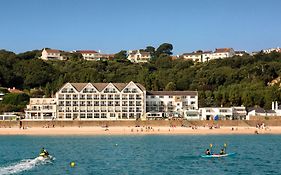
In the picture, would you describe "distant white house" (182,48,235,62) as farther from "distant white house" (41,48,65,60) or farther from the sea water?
the sea water

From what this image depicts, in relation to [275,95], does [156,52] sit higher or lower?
higher

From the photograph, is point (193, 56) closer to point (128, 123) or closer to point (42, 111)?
point (42, 111)

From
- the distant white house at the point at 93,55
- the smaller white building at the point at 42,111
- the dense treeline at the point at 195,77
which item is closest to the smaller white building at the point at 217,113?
the dense treeline at the point at 195,77

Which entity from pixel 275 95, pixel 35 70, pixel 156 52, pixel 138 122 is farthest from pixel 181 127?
pixel 156 52

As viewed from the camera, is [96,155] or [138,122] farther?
[138,122]

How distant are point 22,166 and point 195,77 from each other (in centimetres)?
9129

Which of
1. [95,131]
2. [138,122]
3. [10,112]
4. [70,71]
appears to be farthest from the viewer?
[70,71]

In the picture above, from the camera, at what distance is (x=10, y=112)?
322ft

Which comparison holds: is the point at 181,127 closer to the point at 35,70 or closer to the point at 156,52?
the point at 35,70

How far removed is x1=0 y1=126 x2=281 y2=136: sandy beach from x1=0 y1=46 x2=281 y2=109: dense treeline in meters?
17.2

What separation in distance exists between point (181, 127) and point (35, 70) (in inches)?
2138

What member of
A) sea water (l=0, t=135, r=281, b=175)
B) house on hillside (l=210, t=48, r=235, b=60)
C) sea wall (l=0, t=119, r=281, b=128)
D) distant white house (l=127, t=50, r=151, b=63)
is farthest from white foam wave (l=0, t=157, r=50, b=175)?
distant white house (l=127, t=50, r=151, b=63)

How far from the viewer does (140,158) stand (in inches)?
1784

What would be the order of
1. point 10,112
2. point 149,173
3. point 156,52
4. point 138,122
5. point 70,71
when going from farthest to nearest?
point 156,52 → point 70,71 → point 10,112 → point 138,122 → point 149,173
